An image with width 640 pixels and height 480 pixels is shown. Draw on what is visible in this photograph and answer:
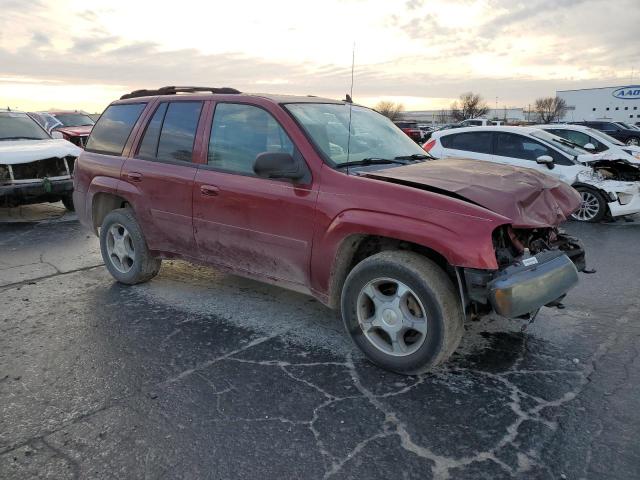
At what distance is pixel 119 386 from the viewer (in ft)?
10.9

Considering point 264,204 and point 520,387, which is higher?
point 264,204

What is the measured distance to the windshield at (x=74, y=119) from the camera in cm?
1795

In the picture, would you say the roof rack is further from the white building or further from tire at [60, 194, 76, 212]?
the white building

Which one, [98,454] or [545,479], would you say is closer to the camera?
[545,479]

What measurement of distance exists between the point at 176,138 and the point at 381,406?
117 inches

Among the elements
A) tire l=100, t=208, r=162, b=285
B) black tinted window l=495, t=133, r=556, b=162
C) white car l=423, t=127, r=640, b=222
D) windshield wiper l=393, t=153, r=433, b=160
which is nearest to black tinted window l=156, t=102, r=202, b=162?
tire l=100, t=208, r=162, b=285

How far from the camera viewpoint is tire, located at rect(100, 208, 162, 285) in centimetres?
504

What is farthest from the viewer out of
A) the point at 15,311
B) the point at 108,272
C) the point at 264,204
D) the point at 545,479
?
the point at 108,272

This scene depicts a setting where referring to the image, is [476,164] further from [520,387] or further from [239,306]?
[239,306]

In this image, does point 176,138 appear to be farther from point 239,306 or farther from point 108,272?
point 108,272

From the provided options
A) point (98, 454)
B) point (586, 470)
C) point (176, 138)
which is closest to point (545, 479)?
point (586, 470)

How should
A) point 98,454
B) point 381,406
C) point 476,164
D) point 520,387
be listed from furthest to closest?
point 476,164
point 520,387
point 381,406
point 98,454

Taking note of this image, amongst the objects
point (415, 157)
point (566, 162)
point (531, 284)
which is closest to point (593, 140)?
point (566, 162)

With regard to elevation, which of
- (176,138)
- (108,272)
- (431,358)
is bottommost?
(108,272)
